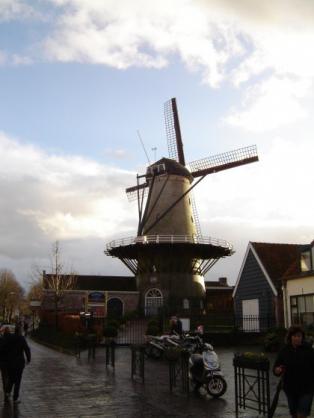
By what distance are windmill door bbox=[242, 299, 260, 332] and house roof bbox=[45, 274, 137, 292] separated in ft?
88.7

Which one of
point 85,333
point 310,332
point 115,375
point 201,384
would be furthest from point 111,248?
point 201,384

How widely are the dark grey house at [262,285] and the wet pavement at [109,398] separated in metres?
16.0

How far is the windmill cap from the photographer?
5294 cm

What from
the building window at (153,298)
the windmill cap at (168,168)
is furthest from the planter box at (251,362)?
the windmill cap at (168,168)

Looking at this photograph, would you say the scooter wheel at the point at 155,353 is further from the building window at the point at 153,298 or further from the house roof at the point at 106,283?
the house roof at the point at 106,283

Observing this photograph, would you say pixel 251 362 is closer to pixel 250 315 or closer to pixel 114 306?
pixel 250 315

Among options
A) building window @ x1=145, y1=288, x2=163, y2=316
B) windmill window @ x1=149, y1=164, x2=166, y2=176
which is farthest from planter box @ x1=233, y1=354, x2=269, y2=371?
windmill window @ x1=149, y1=164, x2=166, y2=176

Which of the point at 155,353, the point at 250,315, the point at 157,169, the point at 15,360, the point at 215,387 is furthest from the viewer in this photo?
the point at 157,169

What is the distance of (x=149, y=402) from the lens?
12500mm

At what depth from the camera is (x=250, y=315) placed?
38.4 m

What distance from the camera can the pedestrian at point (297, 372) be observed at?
7.84 metres

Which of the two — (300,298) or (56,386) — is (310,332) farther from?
(56,386)

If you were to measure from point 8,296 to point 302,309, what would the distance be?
74815mm

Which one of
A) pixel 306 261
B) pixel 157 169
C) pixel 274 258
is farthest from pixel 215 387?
pixel 157 169
